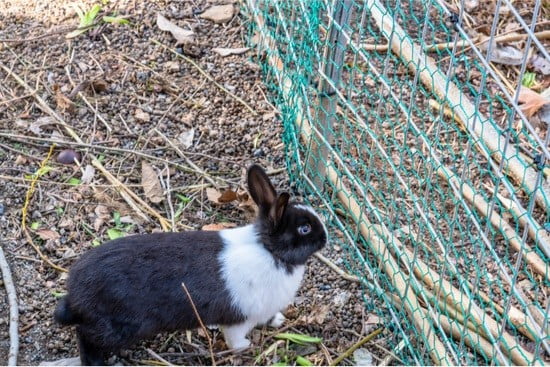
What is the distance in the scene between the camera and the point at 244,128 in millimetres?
4605

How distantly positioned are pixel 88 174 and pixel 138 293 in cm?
116

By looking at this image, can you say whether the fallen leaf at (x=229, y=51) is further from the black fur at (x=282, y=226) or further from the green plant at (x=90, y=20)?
the black fur at (x=282, y=226)

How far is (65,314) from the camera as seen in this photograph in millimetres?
3330

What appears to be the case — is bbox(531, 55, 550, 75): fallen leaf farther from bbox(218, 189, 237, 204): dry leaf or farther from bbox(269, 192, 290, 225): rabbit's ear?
bbox(269, 192, 290, 225): rabbit's ear

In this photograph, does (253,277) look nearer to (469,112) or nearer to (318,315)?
(318,315)

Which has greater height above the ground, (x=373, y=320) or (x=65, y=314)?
(x=65, y=314)

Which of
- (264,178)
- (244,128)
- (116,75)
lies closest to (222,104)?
(244,128)

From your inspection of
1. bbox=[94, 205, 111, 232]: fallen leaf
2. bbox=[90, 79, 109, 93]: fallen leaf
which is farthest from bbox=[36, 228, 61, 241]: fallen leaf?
bbox=[90, 79, 109, 93]: fallen leaf

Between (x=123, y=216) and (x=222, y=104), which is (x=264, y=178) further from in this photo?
(x=222, y=104)

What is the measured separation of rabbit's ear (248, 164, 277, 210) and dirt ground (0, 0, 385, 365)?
0.49 meters

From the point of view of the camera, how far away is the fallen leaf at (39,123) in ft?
14.8

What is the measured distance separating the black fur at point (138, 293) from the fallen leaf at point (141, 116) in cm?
135

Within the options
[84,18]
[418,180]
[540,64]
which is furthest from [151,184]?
[540,64]

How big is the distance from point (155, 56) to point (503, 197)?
1.98 metres
